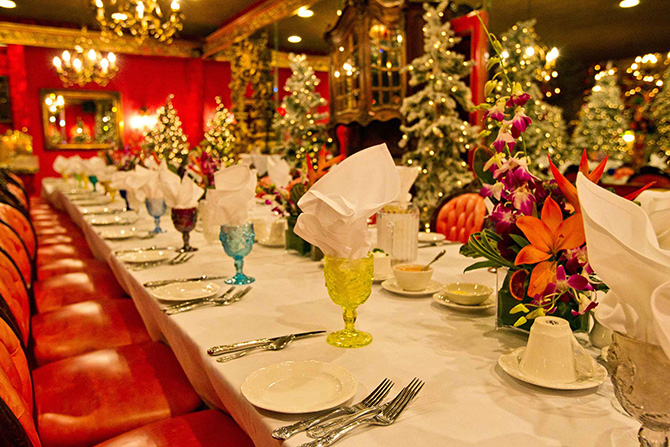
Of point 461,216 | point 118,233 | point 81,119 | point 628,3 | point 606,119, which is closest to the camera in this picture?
point 118,233

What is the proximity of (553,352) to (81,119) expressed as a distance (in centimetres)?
1034

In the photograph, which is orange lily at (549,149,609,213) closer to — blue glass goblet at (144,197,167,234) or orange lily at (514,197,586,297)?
orange lily at (514,197,586,297)

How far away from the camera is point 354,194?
102cm

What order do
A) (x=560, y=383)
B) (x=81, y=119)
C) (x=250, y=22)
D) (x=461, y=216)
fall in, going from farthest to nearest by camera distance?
(x=81, y=119) < (x=250, y=22) < (x=461, y=216) < (x=560, y=383)

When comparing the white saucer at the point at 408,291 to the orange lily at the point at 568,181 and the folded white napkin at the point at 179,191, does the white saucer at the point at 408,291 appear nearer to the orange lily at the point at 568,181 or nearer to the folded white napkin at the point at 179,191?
the orange lily at the point at 568,181

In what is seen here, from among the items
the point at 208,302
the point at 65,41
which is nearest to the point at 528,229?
the point at 208,302

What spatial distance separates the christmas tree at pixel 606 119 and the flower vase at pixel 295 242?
8.16 metres

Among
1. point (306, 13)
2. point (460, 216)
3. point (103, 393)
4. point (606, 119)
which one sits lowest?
point (103, 393)

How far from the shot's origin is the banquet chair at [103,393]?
1.18m

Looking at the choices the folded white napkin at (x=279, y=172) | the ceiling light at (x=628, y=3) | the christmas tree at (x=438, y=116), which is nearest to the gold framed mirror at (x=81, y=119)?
the christmas tree at (x=438, y=116)

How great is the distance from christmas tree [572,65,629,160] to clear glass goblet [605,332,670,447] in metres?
9.05

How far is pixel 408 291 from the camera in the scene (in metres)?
1.34

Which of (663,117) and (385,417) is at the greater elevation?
(663,117)

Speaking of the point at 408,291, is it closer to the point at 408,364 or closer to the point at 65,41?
the point at 408,364
